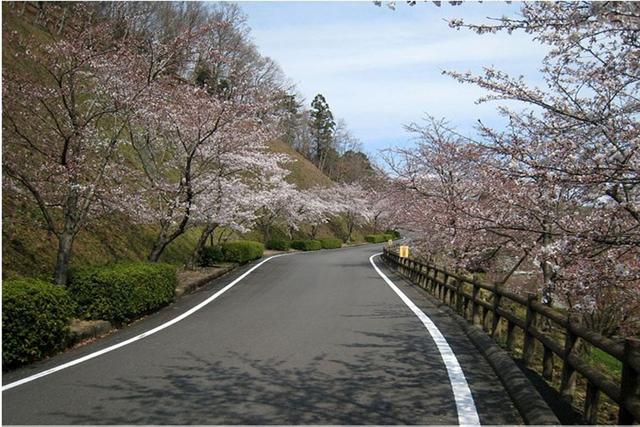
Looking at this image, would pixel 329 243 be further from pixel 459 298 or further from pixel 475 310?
pixel 475 310

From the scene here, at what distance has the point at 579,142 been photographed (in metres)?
4.82

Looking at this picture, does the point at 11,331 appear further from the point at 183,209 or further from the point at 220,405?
the point at 183,209

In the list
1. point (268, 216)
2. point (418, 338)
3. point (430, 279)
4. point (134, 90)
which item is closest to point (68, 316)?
point (418, 338)

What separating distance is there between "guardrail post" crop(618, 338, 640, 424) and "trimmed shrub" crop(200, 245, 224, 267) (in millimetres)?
20131

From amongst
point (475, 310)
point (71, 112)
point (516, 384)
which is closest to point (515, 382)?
point (516, 384)

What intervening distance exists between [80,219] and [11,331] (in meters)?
4.75

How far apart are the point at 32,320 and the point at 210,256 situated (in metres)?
16.6

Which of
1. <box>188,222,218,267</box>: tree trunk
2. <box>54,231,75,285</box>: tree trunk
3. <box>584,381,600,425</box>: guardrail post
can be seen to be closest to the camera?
<box>584,381,600,425</box>: guardrail post

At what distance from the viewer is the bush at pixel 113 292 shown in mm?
9172

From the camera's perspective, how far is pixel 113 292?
9.41m

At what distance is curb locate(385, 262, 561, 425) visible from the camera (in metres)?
4.45

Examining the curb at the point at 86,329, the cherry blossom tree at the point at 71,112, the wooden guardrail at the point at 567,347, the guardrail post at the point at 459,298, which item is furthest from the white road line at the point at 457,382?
the cherry blossom tree at the point at 71,112

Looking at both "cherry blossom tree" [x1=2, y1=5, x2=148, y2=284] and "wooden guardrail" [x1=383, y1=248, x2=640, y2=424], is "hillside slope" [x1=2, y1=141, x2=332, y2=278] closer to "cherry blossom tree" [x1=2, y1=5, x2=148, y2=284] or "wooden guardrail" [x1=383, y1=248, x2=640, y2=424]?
"cherry blossom tree" [x1=2, y1=5, x2=148, y2=284]

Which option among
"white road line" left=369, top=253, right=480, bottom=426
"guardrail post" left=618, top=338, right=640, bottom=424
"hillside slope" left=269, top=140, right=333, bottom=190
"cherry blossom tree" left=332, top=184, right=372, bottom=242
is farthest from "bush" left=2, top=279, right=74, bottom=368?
"hillside slope" left=269, top=140, right=333, bottom=190
